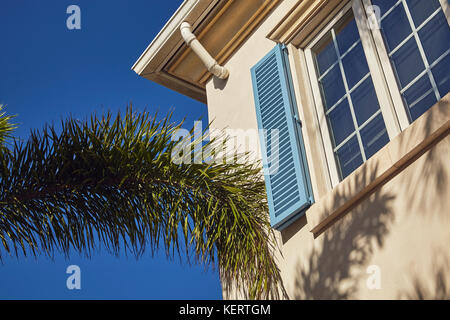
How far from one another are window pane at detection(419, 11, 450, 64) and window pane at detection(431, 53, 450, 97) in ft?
0.28

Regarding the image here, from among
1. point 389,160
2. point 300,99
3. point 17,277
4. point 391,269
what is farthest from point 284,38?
point 17,277

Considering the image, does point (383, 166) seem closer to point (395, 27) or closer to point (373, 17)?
point (395, 27)

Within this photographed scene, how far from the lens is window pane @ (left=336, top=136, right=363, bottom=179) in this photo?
5.04 metres

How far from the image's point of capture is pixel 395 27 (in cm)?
510

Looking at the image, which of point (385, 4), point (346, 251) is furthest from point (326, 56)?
point (346, 251)

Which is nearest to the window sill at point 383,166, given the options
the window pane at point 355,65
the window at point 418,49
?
the window at point 418,49

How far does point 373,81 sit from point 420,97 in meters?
0.48

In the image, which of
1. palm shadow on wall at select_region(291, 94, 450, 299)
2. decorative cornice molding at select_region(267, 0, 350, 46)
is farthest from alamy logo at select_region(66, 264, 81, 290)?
decorative cornice molding at select_region(267, 0, 350, 46)

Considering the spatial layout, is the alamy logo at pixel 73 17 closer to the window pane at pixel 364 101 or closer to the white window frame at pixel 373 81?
the white window frame at pixel 373 81

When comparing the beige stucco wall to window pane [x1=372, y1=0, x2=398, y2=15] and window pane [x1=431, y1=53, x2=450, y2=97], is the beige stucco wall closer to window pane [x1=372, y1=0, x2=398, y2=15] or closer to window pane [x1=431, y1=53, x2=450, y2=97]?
window pane [x1=431, y1=53, x2=450, y2=97]

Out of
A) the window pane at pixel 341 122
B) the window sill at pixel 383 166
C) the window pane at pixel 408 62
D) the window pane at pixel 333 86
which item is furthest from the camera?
the window pane at pixel 333 86

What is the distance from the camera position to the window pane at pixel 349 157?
5.04 metres

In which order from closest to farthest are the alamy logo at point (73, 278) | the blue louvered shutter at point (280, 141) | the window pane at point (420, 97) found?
the window pane at point (420, 97) < the blue louvered shutter at point (280, 141) < the alamy logo at point (73, 278)

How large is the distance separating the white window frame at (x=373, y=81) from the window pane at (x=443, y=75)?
16.0 inches
